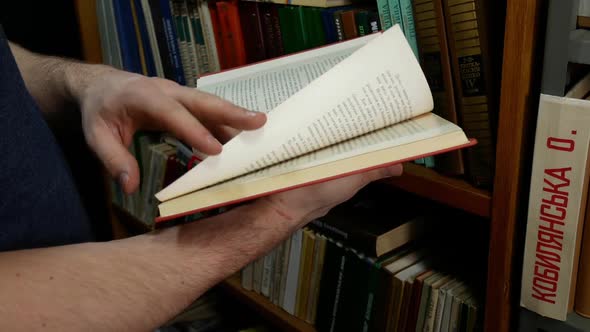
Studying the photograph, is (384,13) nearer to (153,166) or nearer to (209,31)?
(209,31)

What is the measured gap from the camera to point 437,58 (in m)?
0.71

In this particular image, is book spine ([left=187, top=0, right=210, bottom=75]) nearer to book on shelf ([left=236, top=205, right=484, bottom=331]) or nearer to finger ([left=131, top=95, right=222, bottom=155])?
book on shelf ([left=236, top=205, right=484, bottom=331])

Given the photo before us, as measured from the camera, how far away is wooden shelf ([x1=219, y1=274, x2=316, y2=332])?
1.07 metres

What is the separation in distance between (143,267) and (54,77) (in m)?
0.34

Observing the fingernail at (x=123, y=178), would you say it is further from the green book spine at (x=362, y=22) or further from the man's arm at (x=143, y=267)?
the green book spine at (x=362, y=22)

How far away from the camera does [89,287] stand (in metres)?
0.45

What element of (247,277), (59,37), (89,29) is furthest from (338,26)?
(59,37)

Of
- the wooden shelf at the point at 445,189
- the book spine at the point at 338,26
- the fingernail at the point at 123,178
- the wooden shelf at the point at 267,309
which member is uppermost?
the book spine at the point at 338,26

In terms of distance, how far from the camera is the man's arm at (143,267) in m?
0.41

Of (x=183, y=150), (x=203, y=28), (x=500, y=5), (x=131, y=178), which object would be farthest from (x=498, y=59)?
(x=183, y=150)

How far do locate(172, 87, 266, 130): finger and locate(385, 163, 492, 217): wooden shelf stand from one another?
0.36m

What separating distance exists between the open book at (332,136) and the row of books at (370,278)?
364 mm

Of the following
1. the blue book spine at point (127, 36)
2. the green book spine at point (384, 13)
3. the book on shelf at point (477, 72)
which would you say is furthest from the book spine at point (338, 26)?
the blue book spine at point (127, 36)

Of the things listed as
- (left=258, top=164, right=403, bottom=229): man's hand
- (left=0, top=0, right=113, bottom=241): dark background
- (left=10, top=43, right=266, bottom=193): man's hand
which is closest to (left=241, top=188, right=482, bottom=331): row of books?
(left=258, top=164, right=403, bottom=229): man's hand
